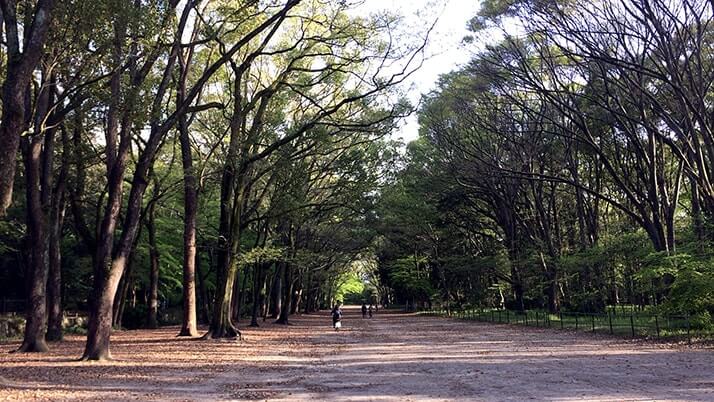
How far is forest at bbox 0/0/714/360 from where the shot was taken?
15.3 meters

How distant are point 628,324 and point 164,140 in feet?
64.6

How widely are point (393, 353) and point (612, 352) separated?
6168 millimetres

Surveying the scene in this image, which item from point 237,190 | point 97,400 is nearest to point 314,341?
point 237,190

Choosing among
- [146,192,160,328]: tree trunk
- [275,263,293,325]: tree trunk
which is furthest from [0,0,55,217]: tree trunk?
[275,263,293,325]: tree trunk

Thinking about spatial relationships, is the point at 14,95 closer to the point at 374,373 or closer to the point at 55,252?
the point at 374,373

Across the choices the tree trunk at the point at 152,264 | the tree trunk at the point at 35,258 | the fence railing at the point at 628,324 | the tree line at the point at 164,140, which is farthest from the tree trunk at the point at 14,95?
the tree trunk at the point at 152,264

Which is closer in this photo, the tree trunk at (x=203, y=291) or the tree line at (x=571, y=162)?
the tree line at (x=571, y=162)

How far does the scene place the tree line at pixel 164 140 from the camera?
44.3 feet

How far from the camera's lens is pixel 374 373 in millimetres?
13203

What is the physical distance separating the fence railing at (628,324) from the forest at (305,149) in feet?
2.17

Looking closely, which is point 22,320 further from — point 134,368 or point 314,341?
point 134,368

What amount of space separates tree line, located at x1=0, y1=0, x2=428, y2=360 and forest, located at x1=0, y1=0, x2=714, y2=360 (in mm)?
88

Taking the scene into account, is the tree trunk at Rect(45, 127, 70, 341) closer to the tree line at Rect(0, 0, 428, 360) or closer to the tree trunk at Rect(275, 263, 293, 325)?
the tree line at Rect(0, 0, 428, 360)

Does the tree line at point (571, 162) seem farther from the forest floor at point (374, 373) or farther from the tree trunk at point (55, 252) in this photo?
the tree trunk at point (55, 252)
